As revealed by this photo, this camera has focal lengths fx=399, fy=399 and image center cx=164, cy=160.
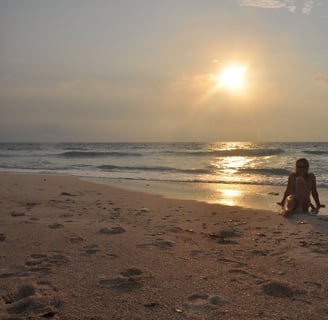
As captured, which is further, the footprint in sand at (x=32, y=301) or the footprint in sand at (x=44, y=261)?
the footprint in sand at (x=44, y=261)

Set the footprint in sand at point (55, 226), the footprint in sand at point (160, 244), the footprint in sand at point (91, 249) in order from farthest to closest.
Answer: the footprint in sand at point (55, 226) → the footprint in sand at point (160, 244) → the footprint in sand at point (91, 249)

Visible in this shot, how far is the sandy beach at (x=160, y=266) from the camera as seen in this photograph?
275 centimetres

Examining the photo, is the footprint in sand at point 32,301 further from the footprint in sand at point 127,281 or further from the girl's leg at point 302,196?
the girl's leg at point 302,196

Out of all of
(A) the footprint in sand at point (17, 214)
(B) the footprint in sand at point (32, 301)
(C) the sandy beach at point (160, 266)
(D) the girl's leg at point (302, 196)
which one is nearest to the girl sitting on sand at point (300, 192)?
(D) the girl's leg at point (302, 196)

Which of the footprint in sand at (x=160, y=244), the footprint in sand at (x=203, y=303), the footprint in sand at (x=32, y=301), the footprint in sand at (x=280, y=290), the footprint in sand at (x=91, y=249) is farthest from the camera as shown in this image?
the footprint in sand at (x=160, y=244)

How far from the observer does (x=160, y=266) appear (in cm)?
365

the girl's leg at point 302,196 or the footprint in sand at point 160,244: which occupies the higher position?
the girl's leg at point 302,196

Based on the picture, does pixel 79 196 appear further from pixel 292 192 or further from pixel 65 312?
pixel 65 312

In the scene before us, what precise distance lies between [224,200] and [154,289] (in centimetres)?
609

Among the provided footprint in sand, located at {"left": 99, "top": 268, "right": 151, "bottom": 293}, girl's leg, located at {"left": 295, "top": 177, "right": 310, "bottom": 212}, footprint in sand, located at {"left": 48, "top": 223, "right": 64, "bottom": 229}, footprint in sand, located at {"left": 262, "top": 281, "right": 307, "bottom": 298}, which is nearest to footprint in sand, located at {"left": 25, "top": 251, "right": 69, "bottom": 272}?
footprint in sand, located at {"left": 99, "top": 268, "right": 151, "bottom": 293}

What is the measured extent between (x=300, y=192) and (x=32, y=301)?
5.29 m

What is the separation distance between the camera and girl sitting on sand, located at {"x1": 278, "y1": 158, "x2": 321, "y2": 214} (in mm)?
6777

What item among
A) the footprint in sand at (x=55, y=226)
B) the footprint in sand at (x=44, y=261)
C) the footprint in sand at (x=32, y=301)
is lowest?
the footprint in sand at (x=32, y=301)

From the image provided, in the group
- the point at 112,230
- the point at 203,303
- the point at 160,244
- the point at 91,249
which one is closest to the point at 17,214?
the point at 112,230
